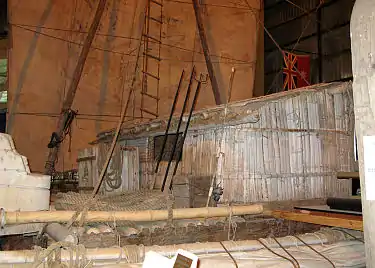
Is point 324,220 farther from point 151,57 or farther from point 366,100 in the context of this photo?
point 151,57

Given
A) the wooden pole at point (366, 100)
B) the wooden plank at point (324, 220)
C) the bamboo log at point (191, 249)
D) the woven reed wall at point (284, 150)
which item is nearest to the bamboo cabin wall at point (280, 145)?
the woven reed wall at point (284, 150)

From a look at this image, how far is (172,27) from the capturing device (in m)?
16.3

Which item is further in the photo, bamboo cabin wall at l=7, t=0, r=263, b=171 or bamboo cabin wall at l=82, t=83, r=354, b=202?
bamboo cabin wall at l=7, t=0, r=263, b=171

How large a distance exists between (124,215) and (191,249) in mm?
1088

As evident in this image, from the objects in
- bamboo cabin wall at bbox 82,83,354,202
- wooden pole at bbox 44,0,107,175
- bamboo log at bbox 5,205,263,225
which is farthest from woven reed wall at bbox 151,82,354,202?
wooden pole at bbox 44,0,107,175

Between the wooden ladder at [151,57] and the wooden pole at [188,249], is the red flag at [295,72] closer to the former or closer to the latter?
the wooden ladder at [151,57]

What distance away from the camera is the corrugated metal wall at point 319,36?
19.6 meters

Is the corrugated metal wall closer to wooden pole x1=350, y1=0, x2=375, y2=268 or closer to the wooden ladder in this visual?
the wooden ladder

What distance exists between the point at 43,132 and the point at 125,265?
1077 cm

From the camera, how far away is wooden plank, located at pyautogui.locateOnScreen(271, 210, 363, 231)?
5.18 meters

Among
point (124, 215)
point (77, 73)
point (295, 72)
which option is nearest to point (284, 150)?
point (124, 215)

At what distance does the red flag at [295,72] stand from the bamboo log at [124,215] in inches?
308

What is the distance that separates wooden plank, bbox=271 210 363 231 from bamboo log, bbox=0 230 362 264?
26 cm

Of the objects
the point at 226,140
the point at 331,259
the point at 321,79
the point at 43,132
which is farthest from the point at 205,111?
the point at 321,79
